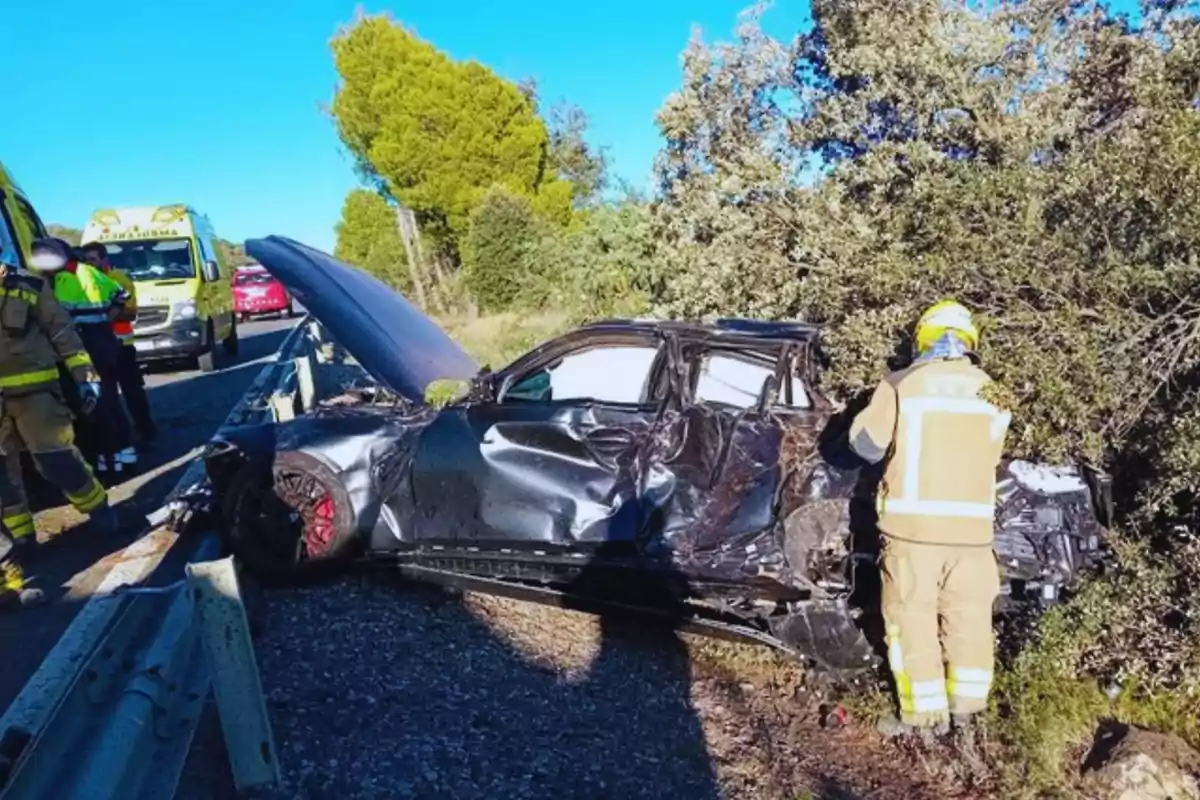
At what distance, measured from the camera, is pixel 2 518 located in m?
5.11

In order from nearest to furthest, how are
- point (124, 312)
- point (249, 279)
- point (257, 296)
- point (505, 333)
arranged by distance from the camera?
point (124, 312), point (505, 333), point (257, 296), point (249, 279)

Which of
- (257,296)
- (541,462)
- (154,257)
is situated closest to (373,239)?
(257,296)

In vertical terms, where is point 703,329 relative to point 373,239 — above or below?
below

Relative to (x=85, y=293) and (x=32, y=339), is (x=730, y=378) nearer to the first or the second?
(x=32, y=339)

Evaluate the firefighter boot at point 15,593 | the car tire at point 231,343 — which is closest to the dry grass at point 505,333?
the car tire at point 231,343

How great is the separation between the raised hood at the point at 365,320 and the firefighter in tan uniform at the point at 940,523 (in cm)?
240

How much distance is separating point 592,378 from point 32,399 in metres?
3.12

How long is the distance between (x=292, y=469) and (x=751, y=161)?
5.47 metres

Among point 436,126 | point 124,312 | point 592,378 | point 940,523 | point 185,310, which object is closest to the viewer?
point 940,523

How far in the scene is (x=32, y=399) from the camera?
518 cm

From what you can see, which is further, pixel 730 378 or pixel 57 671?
pixel 730 378

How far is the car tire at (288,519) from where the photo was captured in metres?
4.70

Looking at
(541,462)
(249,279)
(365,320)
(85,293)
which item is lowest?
(541,462)

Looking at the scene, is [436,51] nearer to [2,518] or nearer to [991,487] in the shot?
[2,518]
